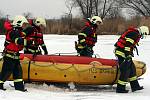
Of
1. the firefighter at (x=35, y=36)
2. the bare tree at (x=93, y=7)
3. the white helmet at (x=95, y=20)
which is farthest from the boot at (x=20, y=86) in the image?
the bare tree at (x=93, y=7)

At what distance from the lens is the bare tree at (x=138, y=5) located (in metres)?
63.3

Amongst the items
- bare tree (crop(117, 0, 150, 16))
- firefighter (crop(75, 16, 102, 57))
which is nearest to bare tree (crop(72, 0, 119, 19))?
bare tree (crop(117, 0, 150, 16))

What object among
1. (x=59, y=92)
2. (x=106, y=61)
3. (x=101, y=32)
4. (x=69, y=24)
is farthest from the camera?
(x=69, y=24)

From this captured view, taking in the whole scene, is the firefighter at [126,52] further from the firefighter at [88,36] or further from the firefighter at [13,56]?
the firefighter at [13,56]

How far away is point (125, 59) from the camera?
10.6 metres

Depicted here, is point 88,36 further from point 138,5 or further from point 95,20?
point 138,5

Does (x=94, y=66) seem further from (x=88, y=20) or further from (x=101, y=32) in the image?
(x=101, y=32)

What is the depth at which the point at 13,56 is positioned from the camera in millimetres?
10141

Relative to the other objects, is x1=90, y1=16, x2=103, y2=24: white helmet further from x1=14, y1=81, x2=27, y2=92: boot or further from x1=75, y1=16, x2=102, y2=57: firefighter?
x1=14, y1=81, x2=27, y2=92: boot

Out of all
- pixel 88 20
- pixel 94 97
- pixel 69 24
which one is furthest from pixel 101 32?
pixel 94 97

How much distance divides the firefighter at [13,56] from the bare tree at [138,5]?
5397 cm

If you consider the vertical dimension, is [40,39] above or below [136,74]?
above

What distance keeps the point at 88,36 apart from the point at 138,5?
174 feet

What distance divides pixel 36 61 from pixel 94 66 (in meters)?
1.46
